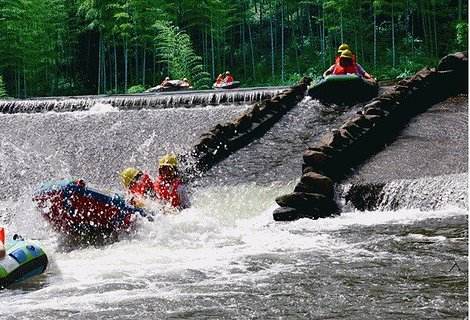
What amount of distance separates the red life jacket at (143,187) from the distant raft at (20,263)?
2195mm

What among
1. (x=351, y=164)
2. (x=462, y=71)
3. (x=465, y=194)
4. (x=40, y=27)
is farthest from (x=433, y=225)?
(x=40, y=27)

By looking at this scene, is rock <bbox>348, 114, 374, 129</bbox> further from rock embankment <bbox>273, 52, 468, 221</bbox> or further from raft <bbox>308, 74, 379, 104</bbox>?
raft <bbox>308, 74, 379, 104</bbox>

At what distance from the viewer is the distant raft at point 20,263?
6.01 metres

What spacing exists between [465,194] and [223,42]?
37.4 m

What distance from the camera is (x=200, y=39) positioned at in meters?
44.3

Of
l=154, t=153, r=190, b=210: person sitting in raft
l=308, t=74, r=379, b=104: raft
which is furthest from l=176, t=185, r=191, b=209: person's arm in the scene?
l=308, t=74, r=379, b=104: raft

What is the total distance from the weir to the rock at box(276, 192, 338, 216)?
7.94 meters

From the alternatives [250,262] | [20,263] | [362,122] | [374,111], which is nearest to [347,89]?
[374,111]

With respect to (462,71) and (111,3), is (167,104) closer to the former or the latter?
(462,71)

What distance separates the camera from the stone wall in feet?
39.4

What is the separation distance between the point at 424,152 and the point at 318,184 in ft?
7.06

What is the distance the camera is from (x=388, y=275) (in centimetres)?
561

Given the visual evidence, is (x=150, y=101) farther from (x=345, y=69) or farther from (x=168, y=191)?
(x=168, y=191)

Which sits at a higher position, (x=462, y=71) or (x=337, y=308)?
(x=462, y=71)
